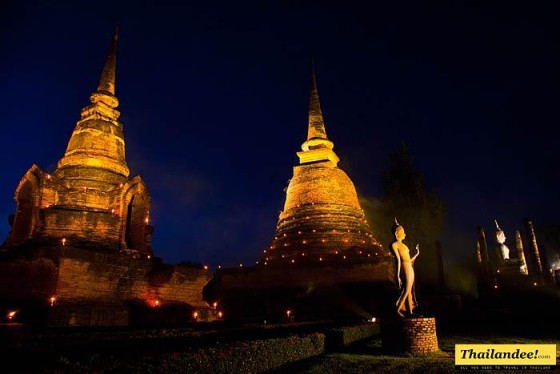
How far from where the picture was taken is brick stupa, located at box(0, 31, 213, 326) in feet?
45.8

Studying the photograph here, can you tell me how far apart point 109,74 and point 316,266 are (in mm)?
15603

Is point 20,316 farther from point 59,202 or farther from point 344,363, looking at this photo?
point 344,363

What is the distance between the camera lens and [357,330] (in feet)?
39.8

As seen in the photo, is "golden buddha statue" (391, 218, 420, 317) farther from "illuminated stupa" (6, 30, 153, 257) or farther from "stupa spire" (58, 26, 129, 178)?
"stupa spire" (58, 26, 129, 178)

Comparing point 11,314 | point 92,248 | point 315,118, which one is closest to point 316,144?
point 315,118

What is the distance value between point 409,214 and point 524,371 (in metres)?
25.5

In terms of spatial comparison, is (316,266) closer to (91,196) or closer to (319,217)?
(319,217)

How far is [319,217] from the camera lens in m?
25.4

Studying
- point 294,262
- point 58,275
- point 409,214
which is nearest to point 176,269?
point 58,275

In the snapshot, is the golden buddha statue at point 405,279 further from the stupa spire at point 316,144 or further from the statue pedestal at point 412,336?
the stupa spire at point 316,144

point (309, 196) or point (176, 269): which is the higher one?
point (309, 196)

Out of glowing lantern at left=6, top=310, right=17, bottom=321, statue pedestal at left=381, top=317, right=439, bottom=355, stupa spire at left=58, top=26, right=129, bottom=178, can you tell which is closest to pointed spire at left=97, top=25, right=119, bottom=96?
stupa spire at left=58, top=26, right=129, bottom=178

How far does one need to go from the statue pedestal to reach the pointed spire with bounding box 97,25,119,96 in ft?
60.2

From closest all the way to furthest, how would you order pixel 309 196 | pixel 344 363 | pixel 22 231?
1. pixel 344 363
2. pixel 22 231
3. pixel 309 196
